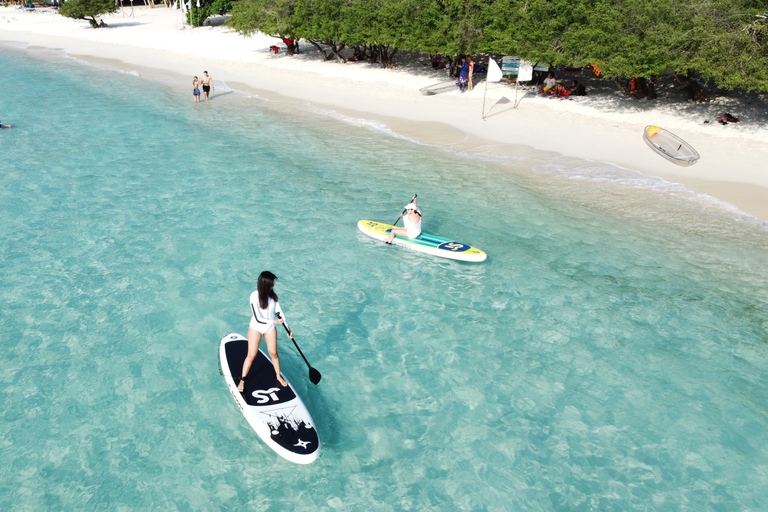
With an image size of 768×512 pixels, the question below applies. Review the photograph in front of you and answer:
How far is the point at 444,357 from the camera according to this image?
38.1 ft

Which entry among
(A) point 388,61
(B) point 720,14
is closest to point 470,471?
(B) point 720,14

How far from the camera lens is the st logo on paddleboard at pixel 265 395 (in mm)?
9500

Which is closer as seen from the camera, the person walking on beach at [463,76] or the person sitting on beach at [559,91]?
the person sitting on beach at [559,91]

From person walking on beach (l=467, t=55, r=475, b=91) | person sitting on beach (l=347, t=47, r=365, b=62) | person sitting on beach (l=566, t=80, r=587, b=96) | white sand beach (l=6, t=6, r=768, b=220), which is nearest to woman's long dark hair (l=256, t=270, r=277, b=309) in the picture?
white sand beach (l=6, t=6, r=768, b=220)

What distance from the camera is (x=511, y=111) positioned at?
28594 mm

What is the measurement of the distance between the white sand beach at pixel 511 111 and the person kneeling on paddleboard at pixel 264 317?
1630 cm

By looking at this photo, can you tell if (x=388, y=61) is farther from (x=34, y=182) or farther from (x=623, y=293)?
(x=623, y=293)

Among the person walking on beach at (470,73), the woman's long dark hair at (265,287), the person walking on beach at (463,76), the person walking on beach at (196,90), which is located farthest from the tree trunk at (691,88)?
the person walking on beach at (196,90)

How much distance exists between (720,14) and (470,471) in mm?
22146

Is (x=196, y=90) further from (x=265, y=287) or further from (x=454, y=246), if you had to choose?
(x=265, y=287)

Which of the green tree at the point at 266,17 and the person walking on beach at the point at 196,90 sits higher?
the green tree at the point at 266,17

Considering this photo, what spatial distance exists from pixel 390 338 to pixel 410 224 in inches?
168

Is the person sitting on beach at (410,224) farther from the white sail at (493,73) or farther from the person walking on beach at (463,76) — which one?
the person walking on beach at (463,76)

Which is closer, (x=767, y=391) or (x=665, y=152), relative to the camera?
(x=767, y=391)
